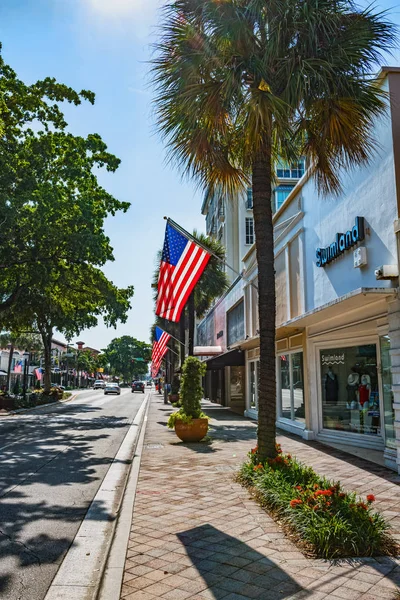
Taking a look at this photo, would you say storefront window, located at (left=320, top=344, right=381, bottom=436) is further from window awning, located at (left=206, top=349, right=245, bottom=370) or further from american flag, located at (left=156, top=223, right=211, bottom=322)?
window awning, located at (left=206, top=349, right=245, bottom=370)

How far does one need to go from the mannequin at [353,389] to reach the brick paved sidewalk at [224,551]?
316 centimetres

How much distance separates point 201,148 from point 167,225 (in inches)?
197

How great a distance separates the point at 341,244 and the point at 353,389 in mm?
3742

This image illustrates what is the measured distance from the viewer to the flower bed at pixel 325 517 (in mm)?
4738

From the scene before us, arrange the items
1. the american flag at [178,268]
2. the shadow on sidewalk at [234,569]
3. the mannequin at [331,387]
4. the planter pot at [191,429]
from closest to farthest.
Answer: the shadow on sidewalk at [234,569] < the american flag at [178,268] < the mannequin at [331,387] < the planter pot at [191,429]

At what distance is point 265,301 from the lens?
26.4ft

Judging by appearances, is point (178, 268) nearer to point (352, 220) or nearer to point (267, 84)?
point (352, 220)

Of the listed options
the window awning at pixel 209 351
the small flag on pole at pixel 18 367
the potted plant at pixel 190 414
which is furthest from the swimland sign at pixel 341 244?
the small flag on pole at pixel 18 367

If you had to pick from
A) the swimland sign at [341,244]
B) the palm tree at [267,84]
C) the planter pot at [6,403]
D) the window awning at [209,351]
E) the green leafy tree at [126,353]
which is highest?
the green leafy tree at [126,353]

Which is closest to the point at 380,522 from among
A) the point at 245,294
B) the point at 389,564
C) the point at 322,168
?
the point at 389,564

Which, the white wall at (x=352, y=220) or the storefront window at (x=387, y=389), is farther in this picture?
the storefront window at (x=387, y=389)

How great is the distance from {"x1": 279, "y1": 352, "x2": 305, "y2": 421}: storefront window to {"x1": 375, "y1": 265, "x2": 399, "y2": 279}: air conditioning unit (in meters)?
6.49

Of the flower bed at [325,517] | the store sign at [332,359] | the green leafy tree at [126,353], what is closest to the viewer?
the flower bed at [325,517]

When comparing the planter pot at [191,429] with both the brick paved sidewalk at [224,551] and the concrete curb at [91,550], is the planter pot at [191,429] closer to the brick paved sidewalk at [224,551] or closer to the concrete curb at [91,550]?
the brick paved sidewalk at [224,551]
